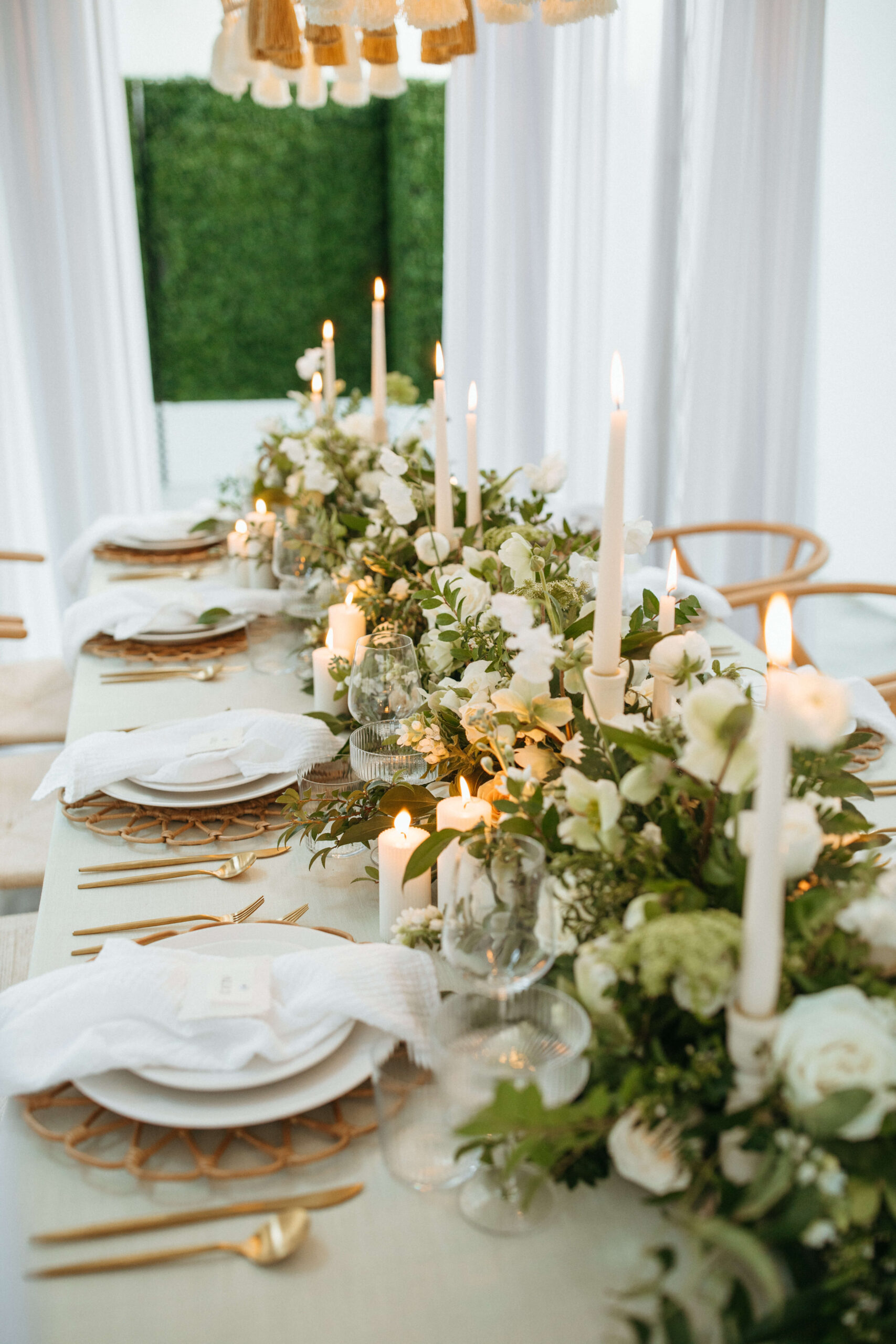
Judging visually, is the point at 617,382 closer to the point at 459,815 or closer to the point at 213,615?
the point at 459,815

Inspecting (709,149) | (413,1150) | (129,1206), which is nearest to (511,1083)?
(413,1150)

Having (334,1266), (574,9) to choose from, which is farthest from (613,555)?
(574,9)

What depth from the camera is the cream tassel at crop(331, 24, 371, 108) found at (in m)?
2.26

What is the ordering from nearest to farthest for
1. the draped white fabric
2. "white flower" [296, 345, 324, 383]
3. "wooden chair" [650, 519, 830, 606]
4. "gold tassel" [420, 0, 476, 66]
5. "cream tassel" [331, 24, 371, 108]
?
"gold tassel" [420, 0, 476, 66]
"cream tassel" [331, 24, 371, 108]
"wooden chair" [650, 519, 830, 606]
"white flower" [296, 345, 324, 383]
the draped white fabric

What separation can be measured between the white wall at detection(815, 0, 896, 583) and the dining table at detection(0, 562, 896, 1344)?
139 inches

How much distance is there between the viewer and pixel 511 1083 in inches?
25.1

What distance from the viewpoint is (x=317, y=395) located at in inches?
97.2

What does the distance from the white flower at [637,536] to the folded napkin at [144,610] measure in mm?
847

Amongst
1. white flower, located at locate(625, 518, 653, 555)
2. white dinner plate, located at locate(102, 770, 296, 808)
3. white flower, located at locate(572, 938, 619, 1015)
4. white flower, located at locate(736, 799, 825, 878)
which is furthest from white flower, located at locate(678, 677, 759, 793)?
white dinner plate, located at locate(102, 770, 296, 808)

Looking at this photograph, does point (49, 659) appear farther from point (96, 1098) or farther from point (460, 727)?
point (96, 1098)

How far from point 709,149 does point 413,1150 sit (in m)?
3.27

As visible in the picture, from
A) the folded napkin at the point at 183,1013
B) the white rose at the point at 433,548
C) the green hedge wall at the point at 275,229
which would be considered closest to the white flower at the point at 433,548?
the white rose at the point at 433,548

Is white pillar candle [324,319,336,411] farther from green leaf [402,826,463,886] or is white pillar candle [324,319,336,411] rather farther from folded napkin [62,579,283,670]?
green leaf [402,826,463,886]

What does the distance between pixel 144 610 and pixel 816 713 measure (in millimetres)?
1536
